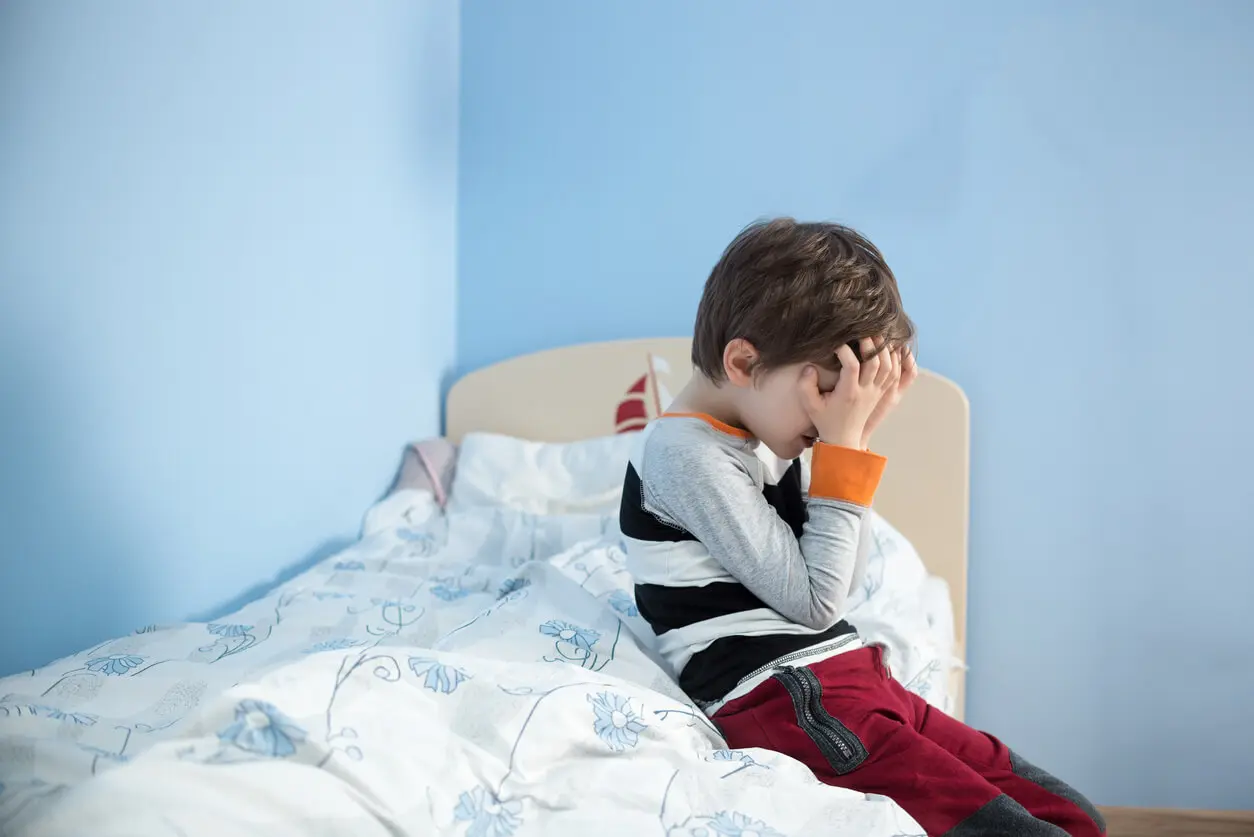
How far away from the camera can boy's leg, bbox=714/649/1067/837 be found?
0.76 m

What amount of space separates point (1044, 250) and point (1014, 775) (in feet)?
4.09

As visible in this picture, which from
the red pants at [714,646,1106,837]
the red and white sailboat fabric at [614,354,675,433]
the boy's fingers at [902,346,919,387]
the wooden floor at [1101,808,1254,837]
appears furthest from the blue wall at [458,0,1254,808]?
the red pants at [714,646,1106,837]

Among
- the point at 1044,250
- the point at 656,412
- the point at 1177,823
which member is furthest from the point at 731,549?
the point at 1177,823

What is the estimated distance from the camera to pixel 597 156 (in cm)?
203

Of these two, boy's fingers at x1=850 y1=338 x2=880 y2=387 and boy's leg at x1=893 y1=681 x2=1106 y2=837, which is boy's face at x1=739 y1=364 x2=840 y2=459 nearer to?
boy's fingers at x1=850 y1=338 x2=880 y2=387

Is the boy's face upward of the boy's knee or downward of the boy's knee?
upward

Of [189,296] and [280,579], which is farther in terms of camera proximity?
[280,579]

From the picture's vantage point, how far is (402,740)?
2.20ft

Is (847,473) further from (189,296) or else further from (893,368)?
(189,296)

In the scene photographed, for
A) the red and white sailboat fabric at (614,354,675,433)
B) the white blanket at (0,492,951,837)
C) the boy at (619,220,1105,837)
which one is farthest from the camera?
the red and white sailboat fabric at (614,354,675,433)

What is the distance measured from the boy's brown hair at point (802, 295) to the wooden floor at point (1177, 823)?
134cm

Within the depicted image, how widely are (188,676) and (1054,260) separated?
1.62 metres

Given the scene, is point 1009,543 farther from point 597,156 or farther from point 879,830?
point 879,830

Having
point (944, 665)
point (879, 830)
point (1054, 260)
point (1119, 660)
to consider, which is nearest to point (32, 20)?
point (879, 830)
